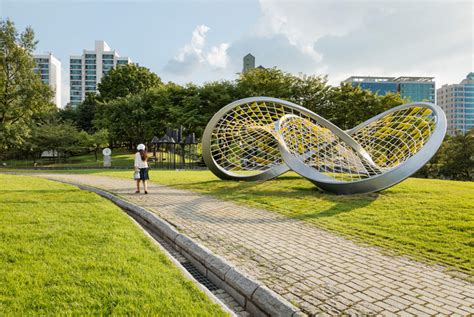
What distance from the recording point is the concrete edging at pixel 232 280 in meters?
4.11

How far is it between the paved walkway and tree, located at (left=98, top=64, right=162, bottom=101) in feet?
189

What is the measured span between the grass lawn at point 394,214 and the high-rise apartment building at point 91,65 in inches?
5522

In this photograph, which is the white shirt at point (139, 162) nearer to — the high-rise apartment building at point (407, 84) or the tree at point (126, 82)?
the tree at point (126, 82)

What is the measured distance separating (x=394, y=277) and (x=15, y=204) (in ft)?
32.5

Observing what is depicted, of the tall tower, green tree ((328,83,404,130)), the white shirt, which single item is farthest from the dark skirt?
the tall tower

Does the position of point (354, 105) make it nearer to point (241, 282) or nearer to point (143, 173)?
point (143, 173)

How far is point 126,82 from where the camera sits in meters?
62.8

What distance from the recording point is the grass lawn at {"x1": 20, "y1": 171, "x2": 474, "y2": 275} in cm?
644

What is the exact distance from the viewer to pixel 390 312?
400cm

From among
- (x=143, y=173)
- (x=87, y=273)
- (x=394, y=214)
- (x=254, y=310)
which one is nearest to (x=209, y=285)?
(x=254, y=310)

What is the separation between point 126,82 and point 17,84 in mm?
24834

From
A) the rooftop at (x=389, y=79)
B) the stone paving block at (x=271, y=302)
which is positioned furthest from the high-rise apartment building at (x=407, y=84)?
the stone paving block at (x=271, y=302)

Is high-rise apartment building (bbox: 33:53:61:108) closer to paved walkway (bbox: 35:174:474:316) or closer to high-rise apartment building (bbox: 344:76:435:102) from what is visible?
high-rise apartment building (bbox: 344:76:435:102)

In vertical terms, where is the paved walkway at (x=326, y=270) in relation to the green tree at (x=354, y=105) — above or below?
below
